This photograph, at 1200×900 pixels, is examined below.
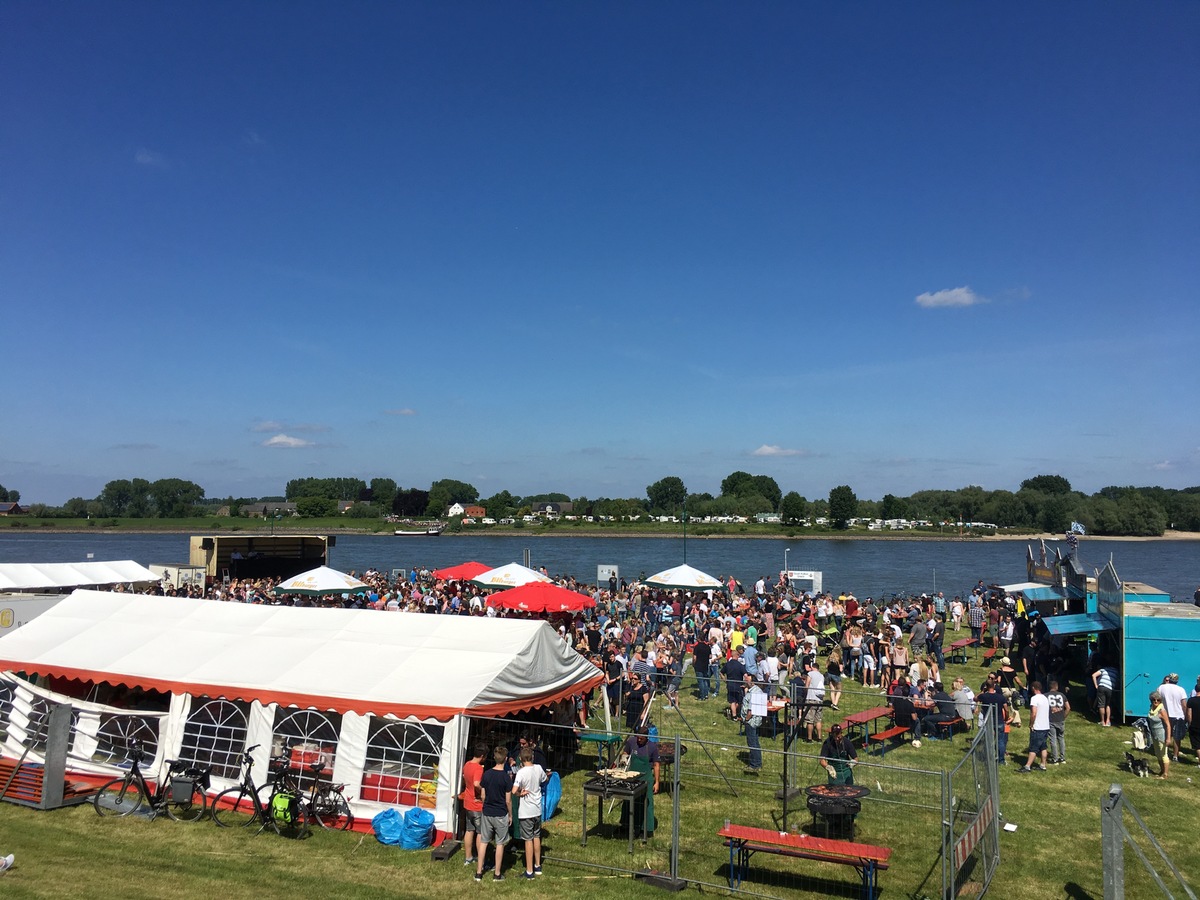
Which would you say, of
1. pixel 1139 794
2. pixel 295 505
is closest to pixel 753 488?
pixel 295 505

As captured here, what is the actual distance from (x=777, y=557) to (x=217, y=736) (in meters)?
75.8

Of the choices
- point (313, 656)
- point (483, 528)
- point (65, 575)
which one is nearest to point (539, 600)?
point (313, 656)

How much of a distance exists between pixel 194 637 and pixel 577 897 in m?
6.90

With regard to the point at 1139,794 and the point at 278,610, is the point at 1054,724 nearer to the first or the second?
the point at 1139,794

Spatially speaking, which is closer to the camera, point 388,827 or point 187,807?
point 388,827

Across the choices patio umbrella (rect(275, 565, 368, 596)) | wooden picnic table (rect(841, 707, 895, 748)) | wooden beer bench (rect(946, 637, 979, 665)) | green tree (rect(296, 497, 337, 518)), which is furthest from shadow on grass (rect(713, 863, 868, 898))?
green tree (rect(296, 497, 337, 518))

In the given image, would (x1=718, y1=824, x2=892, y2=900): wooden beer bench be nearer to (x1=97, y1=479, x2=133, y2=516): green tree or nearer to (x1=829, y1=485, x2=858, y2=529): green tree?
(x1=829, y1=485, x2=858, y2=529): green tree

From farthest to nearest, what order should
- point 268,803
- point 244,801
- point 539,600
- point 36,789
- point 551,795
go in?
point 539,600, point 244,801, point 36,789, point 551,795, point 268,803

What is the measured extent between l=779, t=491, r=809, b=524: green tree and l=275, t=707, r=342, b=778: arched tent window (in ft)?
407

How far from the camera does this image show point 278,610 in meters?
12.4

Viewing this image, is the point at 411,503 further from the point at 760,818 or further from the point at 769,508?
the point at 760,818

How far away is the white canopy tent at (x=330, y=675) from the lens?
9.73 metres

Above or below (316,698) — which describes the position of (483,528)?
below

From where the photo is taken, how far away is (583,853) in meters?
9.01
